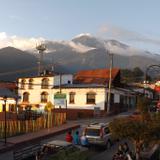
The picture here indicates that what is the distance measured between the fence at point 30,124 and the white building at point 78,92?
11.6m

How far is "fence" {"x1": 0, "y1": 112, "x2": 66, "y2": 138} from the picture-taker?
34.5m

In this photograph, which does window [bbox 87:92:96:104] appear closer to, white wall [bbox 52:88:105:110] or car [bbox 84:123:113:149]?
white wall [bbox 52:88:105:110]

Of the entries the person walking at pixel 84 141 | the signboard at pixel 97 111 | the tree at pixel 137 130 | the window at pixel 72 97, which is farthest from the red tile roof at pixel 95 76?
the tree at pixel 137 130

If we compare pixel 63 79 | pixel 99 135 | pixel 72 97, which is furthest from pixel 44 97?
pixel 99 135

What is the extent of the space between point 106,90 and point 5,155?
3363cm

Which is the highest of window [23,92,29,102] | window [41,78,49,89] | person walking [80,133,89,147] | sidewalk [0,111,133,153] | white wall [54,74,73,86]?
white wall [54,74,73,86]

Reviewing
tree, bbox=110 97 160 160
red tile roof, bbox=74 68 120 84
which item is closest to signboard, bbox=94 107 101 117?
red tile roof, bbox=74 68 120 84

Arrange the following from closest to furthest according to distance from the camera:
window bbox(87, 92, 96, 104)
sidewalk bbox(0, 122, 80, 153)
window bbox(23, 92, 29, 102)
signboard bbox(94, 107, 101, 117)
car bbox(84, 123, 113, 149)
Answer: sidewalk bbox(0, 122, 80, 153) < car bbox(84, 123, 113, 149) < signboard bbox(94, 107, 101, 117) < window bbox(87, 92, 96, 104) < window bbox(23, 92, 29, 102)

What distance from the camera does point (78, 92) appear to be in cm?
6091

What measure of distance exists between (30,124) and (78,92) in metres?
23.7

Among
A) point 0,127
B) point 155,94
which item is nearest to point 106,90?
point 0,127

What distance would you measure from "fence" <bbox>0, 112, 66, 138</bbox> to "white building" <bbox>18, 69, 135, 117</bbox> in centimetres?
1155

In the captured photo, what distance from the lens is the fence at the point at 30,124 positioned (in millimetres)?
34534

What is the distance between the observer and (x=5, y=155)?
27.3m
